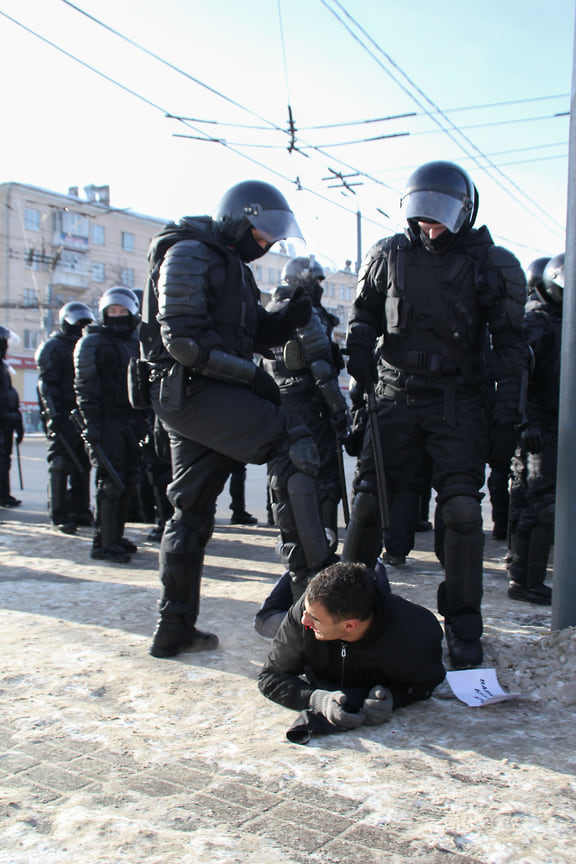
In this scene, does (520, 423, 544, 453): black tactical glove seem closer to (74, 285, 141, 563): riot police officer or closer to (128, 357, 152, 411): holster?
(128, 357, 152, 411): holster

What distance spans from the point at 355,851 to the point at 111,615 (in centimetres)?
244

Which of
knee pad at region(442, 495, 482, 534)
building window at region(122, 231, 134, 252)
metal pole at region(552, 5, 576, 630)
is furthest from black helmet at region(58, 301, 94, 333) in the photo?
building window at region(122, 231, 134, 252)

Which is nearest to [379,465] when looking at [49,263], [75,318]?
[75,318]

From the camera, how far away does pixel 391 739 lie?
2531mm

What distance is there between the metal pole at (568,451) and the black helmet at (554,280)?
4.55ft

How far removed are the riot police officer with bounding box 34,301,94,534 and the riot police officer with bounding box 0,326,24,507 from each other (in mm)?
1676

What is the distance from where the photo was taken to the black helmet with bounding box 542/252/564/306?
15.5ft

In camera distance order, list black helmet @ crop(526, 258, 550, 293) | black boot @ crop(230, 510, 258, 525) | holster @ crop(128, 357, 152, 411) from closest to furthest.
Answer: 1. holster @ crop(128, 357, 152, 411)
2. black helmet @ crop(526, 258, 550, 293)
3. black boot @ crop(230, 510, 258, 525)

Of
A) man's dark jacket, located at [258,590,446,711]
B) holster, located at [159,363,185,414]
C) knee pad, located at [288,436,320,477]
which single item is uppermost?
holster, located at [159,363,185,414]

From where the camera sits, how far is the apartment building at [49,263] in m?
45.6

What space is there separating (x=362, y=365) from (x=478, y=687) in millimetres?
1535

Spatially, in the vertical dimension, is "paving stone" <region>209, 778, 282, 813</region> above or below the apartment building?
below

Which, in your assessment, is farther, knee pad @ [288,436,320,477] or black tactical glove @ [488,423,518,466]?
black tactical glove @ [488,423,518,466]

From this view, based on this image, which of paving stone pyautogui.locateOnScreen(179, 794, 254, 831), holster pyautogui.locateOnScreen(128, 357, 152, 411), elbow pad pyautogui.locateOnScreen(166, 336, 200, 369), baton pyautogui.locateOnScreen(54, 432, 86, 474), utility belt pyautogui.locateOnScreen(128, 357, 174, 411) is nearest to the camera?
paving stone pyautogui.locateOnScreen(179, 794, 254, 831)
